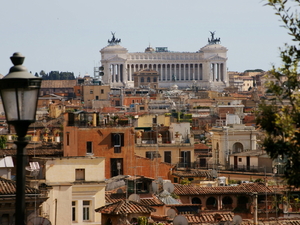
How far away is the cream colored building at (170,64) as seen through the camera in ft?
503

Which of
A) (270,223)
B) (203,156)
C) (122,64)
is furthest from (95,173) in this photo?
(122,64)

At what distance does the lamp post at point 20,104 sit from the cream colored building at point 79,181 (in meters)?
11.2

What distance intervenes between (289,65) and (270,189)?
47.6 ft

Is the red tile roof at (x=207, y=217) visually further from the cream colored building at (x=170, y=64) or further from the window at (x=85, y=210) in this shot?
the cream colored building at (x=170, y=64)

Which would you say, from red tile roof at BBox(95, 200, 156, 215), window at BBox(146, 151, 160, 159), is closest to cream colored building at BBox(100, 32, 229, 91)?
window at BBox(146, 151, 160, 159)

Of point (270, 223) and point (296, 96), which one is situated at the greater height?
point (296, 96)

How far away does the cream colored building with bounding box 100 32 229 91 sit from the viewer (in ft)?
503

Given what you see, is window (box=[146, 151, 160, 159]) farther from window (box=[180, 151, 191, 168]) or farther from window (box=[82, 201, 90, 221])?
window (box=[82, 201, 90, 221])

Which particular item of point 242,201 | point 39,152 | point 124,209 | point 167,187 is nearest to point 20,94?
point 124,209

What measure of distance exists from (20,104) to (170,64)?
147627mm

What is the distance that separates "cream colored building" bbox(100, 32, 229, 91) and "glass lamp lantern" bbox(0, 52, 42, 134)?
144 m

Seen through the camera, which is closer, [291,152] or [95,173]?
[291,152]

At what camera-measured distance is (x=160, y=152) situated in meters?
34.4

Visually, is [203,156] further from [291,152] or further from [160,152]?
[291,152]
